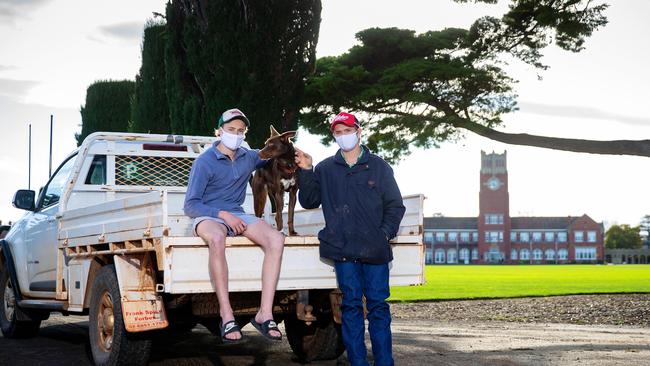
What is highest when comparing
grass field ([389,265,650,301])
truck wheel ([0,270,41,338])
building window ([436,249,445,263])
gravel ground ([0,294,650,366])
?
truck wheel ([0,270,41,338])

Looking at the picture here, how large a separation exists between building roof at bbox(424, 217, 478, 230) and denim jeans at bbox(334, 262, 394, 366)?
140m

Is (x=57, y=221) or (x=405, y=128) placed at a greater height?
(x=405, y=128)

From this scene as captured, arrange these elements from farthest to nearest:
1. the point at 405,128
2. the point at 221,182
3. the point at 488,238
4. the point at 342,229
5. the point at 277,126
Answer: the point at 488,238
the point at 405,128
the point at 277,126
the point at 221,182
the point at 342,229

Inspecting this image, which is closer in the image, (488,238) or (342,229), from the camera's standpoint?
(342,229)

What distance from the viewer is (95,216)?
24.5ft

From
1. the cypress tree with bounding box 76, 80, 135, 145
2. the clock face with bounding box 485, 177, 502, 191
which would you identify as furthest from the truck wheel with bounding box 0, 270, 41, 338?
the clock face with bounding box 485, 177, 502, 191

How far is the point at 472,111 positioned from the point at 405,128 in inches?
63.0

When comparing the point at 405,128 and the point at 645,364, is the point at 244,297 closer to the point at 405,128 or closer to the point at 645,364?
the point at 645,364

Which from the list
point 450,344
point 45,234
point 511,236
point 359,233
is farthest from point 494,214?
point 359,233

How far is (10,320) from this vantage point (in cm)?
1069

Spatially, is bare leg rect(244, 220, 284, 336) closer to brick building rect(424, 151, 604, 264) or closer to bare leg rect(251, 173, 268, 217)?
bare leg rect(251, 173, 268, 217)

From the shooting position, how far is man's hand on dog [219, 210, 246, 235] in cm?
633

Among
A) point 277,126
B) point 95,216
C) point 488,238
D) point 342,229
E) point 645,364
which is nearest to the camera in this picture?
point 342,229

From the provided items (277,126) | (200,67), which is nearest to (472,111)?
(277,126)
